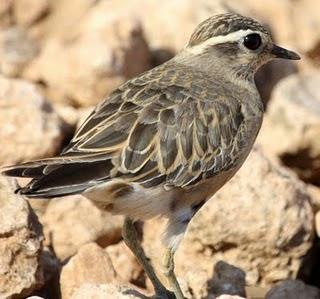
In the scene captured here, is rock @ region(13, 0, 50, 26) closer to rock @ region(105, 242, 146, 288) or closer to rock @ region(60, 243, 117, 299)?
rock @ region(105, 242, 146, 288)

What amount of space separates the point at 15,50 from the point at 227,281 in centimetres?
376

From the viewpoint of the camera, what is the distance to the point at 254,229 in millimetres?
8633

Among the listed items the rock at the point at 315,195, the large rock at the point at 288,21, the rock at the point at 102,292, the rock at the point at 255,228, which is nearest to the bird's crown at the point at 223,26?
the rock at the point at 255,228

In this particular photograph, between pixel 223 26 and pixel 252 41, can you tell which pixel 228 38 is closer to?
pixel 223 26

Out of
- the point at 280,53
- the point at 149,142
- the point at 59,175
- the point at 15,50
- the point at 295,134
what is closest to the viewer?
the point at 59,175

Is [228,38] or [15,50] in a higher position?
[228,38]

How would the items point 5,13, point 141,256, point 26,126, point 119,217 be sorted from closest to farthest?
point 141,256
point 119,217
point 26,126
point 5,13

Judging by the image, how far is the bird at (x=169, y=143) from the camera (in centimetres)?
702

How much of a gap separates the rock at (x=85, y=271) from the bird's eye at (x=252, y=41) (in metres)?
1.93

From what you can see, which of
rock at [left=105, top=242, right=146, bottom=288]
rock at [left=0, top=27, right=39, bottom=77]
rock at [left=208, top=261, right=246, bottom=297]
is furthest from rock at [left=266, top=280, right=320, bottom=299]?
rock at [left=0, top=27, right=39, bottom=77]

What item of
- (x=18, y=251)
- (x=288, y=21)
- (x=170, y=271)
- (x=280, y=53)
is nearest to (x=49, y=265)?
(x=18, y=251)

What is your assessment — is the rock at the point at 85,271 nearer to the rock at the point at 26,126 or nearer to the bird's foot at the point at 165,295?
the bird's foot at the point at 165,295

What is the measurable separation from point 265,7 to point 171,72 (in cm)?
454

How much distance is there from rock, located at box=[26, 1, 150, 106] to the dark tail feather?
10.4 feet
